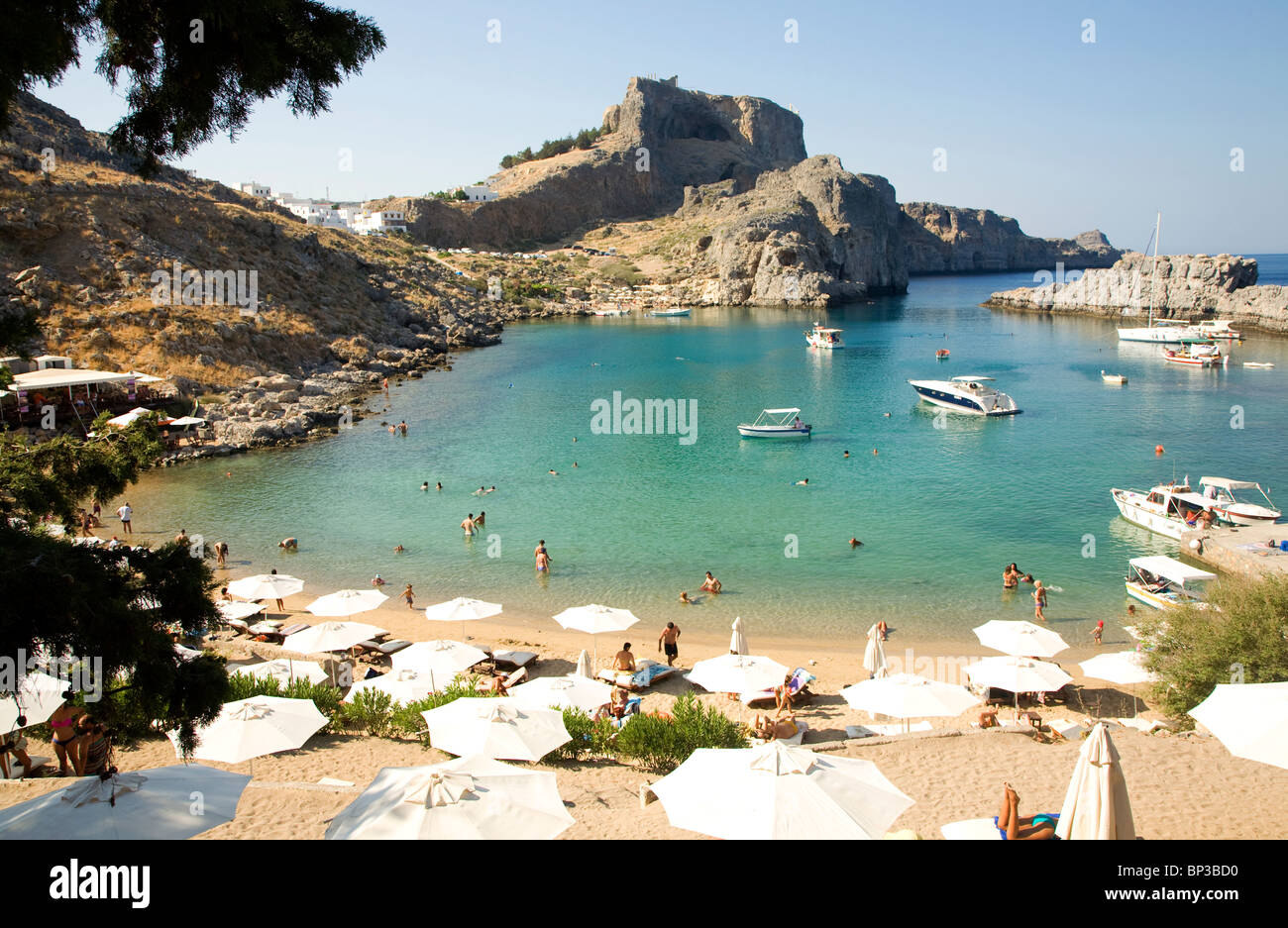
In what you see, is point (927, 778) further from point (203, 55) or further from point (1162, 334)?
point (1162, 334)

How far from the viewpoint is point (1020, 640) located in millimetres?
15523

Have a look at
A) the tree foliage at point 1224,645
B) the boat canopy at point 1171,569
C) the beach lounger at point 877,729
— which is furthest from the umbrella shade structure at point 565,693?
the boat canopy at point 1171,569

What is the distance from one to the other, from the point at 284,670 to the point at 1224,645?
1553cm

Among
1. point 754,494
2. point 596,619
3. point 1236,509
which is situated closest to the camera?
point 596,619

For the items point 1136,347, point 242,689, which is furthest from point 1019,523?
point 1136,347

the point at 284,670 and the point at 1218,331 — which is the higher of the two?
the point at 1218,331

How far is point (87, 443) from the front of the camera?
25.0ft

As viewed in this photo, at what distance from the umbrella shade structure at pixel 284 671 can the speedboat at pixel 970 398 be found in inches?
1480

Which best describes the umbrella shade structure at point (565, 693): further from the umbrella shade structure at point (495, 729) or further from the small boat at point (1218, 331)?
the small boat at point (1218, 331)

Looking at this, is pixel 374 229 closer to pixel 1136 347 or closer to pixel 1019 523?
pixel 1136 347

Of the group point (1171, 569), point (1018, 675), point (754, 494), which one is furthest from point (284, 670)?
point (1171, 569)

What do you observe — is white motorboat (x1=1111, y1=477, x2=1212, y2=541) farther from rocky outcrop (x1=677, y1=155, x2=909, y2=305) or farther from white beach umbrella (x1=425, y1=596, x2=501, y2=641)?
rocky outcrop (x1=677, y1=155, x2=909, y2=305)

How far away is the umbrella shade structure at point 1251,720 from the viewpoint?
8.91m

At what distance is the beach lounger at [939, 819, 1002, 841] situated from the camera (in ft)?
26.4
